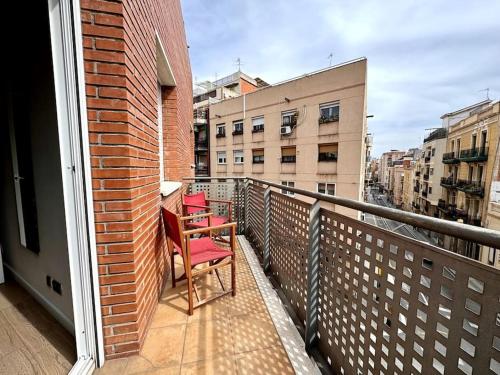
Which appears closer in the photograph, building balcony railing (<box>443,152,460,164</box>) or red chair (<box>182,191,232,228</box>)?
red chair (<box>182,191,232,228</box>)

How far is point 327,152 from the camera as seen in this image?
11.8 m

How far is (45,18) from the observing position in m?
1.37

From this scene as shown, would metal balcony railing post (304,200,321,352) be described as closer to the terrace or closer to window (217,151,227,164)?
the terrace

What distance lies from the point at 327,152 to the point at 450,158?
1971cm

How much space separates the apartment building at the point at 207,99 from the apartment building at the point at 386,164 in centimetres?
5858

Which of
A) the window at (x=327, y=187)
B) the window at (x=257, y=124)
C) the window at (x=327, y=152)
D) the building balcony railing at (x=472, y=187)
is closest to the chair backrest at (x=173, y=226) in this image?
the window at (x=327, y=187)

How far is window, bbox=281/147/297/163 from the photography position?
42.9ft

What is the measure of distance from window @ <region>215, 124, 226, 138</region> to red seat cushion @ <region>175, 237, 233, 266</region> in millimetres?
14565

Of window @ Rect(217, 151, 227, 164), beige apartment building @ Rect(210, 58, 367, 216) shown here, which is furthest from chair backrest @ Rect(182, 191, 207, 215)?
window @ Rect(217, 151, 227, 164)

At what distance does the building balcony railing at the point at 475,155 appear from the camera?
16.5m

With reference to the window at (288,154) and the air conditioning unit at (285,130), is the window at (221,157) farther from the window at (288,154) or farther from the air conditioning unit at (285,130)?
the air conditioning unit at (285,130)

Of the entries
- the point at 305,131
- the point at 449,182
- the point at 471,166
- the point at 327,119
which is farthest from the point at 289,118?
the point at 449,182

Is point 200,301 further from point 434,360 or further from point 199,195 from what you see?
point 199,195

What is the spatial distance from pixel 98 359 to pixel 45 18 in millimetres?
2159
